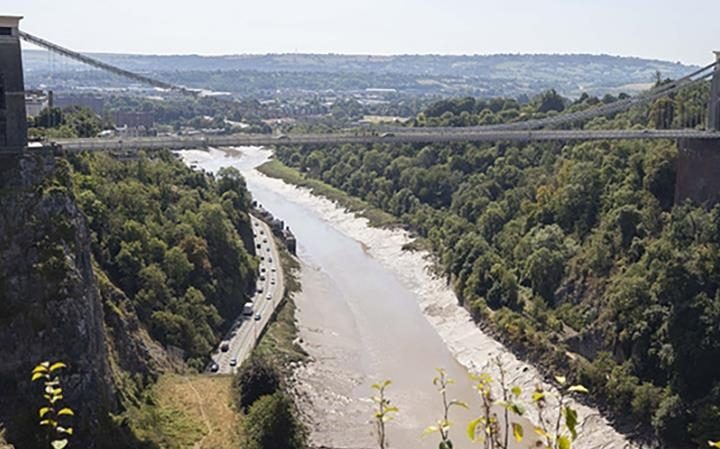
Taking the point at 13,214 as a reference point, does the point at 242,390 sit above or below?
below

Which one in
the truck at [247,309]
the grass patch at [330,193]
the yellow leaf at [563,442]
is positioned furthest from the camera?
the grass patch at [330,193]

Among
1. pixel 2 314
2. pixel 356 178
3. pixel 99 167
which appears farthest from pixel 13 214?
pixel 356 178

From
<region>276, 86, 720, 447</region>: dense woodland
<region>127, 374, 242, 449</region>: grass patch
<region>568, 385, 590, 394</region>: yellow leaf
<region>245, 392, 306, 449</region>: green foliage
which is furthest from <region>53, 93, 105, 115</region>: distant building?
<region>568, 385, 590, 394</region>: yellow leaf

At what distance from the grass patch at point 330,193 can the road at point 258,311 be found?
9.86 m

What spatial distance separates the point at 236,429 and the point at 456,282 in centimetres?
2013

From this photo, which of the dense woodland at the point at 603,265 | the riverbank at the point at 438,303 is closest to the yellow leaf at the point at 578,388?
the dense woodland at the point at 603,265

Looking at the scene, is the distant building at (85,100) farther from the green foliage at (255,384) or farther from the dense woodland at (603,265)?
the green foliage at (255,384)

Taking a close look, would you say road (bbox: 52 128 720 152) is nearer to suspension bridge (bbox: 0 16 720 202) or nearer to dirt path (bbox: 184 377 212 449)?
suspension bridge (bbox: 0 16 720 202)

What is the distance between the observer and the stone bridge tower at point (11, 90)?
24719mm

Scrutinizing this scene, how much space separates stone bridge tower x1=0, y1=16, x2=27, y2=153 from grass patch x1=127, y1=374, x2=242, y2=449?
8.62 meters

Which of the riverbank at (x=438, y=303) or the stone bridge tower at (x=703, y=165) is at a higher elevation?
the stone bridge tower at (x=703, y=165)

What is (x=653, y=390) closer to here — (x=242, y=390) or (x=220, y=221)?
(x=242, y=390)

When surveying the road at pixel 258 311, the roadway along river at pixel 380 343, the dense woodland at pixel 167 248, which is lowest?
the roadway along river at pixel 380 343

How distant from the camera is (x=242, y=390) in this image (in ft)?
90.1
